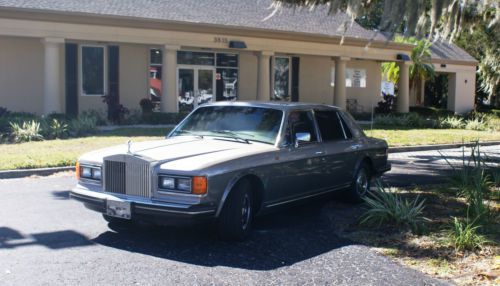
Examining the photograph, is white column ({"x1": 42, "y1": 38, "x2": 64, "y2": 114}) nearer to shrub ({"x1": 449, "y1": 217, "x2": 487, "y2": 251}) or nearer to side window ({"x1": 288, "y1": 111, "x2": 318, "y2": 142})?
side window ({"x1": 288, "y1": 111, "x2": 318, "y2": 142})

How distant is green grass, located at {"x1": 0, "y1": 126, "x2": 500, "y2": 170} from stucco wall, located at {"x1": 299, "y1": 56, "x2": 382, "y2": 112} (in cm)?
787

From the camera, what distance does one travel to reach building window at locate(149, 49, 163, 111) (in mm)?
24484

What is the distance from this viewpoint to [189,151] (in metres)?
6.57

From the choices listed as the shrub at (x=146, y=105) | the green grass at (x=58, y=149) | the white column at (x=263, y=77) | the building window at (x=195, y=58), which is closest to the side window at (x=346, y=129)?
the green grass at (x=58, y=149)

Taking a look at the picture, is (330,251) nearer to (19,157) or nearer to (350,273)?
(350,273)

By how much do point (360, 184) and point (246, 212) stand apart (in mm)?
2916

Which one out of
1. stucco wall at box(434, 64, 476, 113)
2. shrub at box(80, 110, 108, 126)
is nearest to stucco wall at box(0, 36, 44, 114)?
shrub at box(80, 110, 108, 126)

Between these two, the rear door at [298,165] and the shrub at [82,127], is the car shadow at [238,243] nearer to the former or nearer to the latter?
the rear door at [298,165]

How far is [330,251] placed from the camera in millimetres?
6348

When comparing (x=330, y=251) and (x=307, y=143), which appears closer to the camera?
(x=330, y=251)

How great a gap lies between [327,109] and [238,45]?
50.6 feet

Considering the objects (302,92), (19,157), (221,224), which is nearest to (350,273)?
(221,224)

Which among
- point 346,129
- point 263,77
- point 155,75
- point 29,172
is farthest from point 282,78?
point 346,129

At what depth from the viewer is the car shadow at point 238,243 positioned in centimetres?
596
